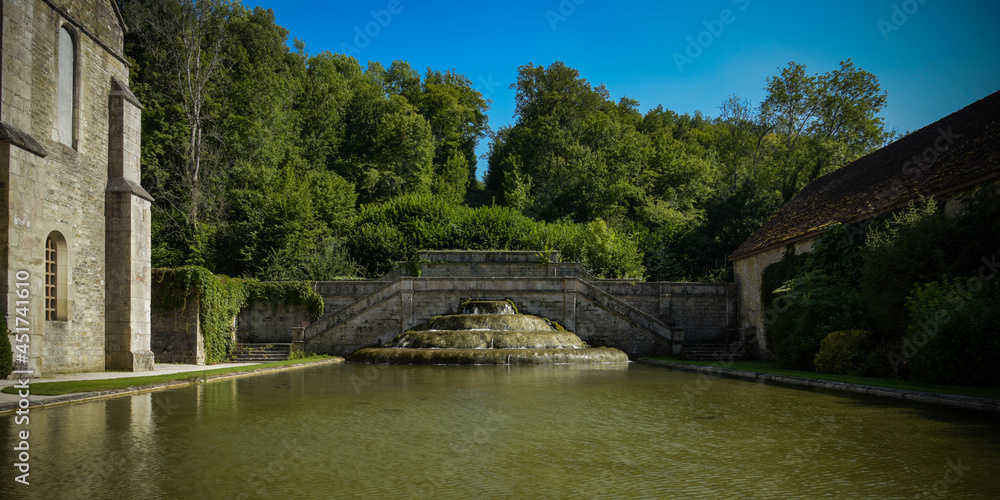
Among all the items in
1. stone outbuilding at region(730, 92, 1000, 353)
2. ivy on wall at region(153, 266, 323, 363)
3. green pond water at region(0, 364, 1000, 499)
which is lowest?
green pond water at region(0, 364, 1000, 499)

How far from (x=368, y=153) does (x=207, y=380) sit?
124 feet

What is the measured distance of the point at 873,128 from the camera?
38.5m

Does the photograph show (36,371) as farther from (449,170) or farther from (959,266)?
(449,170)

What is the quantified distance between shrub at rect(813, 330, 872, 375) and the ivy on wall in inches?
786

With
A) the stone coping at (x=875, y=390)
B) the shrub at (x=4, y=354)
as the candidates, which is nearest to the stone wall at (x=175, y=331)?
the shrub at (x=4, y=354)

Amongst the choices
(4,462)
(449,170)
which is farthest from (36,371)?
(449,170)

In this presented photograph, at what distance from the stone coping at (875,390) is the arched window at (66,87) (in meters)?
19.5

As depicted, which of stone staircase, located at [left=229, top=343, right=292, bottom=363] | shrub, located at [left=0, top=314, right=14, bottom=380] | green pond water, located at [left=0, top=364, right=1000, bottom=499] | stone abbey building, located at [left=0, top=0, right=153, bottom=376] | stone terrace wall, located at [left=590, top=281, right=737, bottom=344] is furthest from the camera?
stone terrace wall, located at [left=590, top=281, right=737, bottom=344]

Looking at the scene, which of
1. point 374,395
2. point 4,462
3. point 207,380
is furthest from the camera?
point 207,380

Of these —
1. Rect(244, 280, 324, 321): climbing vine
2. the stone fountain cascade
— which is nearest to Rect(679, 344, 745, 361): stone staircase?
the stone fountain cascade

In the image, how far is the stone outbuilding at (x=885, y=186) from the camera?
57.4ft

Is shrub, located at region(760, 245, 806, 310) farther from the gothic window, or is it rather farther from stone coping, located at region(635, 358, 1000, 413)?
the gothic window

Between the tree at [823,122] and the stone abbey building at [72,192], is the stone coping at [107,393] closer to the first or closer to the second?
the stone abbey building at [72,192]

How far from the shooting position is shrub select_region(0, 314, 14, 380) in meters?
14.2
